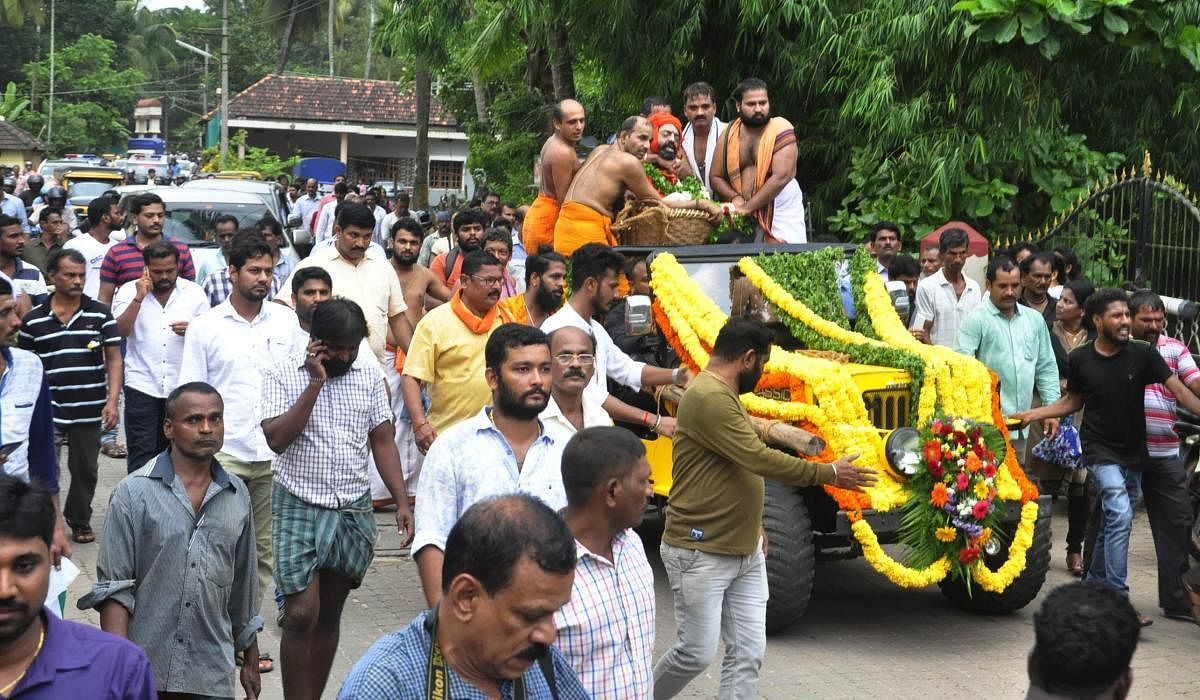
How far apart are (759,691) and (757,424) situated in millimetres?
1274

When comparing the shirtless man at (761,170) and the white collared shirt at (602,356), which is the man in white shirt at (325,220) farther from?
the white collared shirt at (602,356)

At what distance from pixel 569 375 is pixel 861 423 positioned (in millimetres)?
2675

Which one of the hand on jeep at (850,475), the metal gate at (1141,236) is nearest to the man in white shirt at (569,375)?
the hand on jeep at (850,475)

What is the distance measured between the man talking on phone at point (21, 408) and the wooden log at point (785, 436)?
2.64 meters

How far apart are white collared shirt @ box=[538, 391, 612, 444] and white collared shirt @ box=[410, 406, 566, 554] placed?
0.27 m

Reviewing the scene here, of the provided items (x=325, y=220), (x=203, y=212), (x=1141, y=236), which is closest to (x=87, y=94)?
(x=325, y=220)

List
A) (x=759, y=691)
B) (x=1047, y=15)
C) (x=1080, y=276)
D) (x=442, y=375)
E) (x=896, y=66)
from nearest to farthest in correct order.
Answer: (x=759, y=691) → (x=442, y=375) → (x=1080, y=276) → (x=1047, y=15) → (x=896, y=66)

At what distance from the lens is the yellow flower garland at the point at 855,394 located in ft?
25.9

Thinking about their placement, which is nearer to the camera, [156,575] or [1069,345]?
[156,575]

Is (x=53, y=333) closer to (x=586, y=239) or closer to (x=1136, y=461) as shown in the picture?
(x=586, y=239)

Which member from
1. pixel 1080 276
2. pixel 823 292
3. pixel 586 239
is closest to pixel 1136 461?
pixel 823 292

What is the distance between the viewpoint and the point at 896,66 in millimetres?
15492

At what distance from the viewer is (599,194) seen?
9.42 m

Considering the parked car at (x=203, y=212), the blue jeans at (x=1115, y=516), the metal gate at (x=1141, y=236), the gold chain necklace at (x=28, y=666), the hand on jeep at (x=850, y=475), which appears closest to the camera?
the gold chain necklace at (x=28, y=666)
